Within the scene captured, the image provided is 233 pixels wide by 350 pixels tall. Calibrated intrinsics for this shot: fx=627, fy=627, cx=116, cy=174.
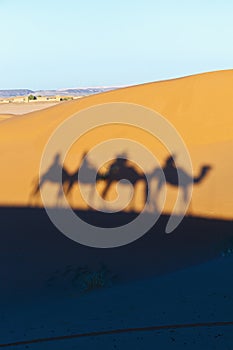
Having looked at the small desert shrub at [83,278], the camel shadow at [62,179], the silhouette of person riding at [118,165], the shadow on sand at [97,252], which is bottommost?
the small desert shrub at [83,278]

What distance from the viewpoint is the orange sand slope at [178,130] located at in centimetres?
1538

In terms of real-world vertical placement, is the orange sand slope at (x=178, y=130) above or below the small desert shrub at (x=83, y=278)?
above

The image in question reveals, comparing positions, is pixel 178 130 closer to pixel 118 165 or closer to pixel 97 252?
pixel 118 165

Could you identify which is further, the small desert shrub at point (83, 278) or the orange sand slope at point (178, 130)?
the orange sand slope at point (178, 130)

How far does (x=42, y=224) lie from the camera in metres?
13.3

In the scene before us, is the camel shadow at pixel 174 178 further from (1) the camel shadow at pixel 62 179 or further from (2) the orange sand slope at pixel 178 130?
(1) the camel shadow at pixel 62 179

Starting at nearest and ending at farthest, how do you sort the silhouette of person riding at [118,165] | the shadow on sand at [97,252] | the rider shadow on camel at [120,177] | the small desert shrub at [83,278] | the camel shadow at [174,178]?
1. the small desert shrub at [83,278]
2. the shadow on sand at [97,252]
3. the camel shadow at [174,178]
4. the rider shadow on camel at [120,177]
5. the silhouette of person riding at [118,165]

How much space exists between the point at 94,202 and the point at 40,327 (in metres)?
6.97

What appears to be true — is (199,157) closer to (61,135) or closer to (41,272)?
(61,135)

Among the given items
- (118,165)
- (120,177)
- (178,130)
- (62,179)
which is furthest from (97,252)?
(178,130)

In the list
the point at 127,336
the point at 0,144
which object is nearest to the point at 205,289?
the point at 127,336

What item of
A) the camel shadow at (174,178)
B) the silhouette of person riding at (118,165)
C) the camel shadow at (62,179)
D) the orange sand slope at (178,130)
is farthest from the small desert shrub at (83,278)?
the silhouette of person riding at (118,165)

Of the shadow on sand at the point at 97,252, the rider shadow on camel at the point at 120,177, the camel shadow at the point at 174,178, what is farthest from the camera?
the rider shadow on camel at the point at 120,177

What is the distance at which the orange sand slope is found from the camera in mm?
15383
